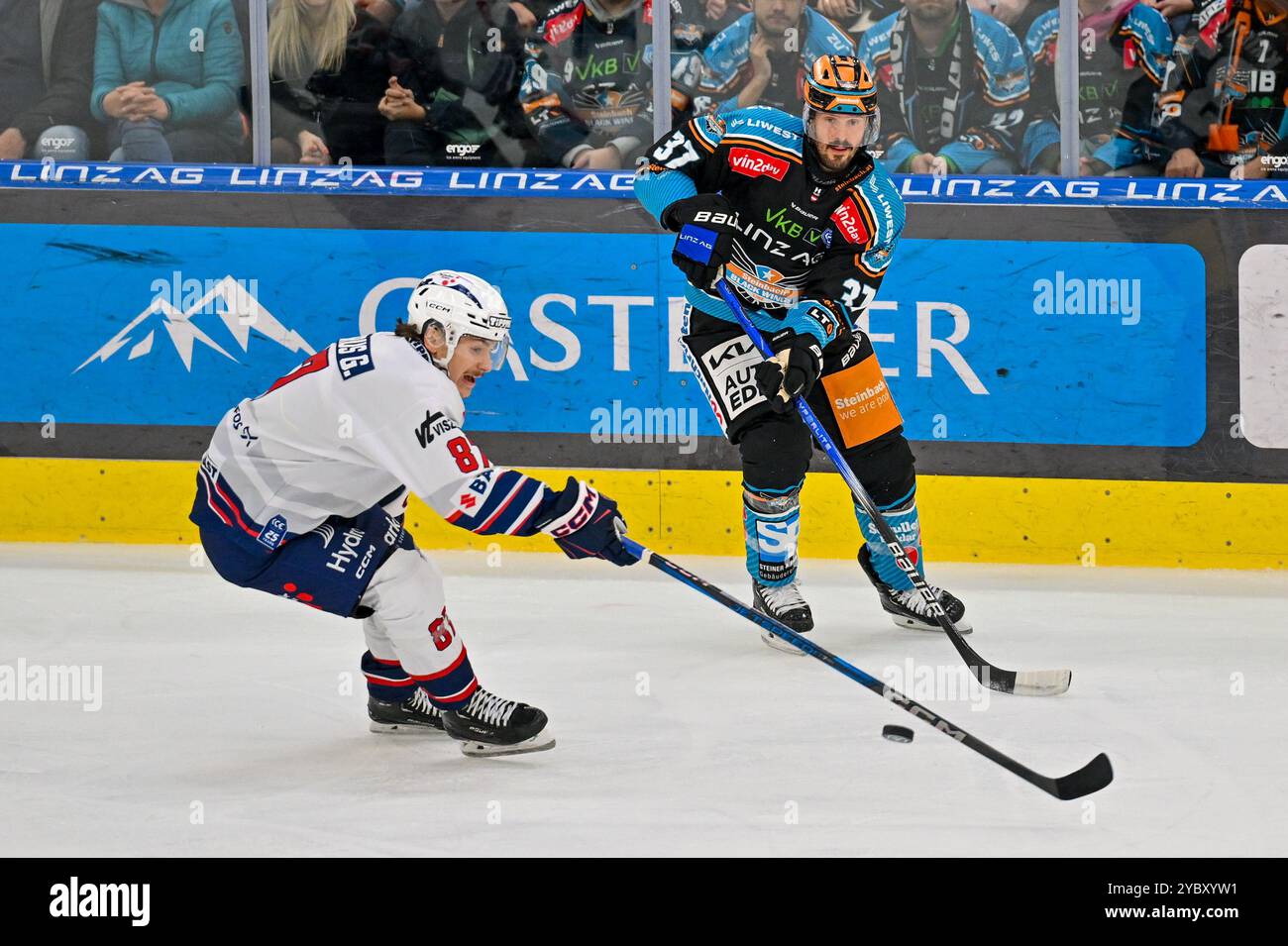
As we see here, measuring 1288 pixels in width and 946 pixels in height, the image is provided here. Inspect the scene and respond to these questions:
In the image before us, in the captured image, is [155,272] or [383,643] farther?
[155,272]

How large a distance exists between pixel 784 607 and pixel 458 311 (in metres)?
1.58

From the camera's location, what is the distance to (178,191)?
5.47m

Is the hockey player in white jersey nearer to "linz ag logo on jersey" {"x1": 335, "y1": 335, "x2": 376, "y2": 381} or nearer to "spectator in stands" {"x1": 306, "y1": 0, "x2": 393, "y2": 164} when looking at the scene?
"linz ag logo on jersey" {"x1": 335, "y1": 335, "x2": 376, "y2": 381}

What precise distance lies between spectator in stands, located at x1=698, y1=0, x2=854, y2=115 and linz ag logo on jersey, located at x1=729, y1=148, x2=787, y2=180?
108 cm

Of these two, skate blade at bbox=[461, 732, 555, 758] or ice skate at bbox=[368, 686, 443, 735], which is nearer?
skate blade at bbox=[461, 732, 555, 758]

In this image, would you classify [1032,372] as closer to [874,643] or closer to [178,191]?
[874,643]

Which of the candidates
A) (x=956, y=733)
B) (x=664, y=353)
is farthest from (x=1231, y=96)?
(x=956, y=733)

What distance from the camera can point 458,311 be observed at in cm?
314

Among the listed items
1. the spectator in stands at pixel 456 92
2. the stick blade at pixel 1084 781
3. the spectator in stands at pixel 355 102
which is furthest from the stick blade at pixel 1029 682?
the spectator in stands at pixel 355 102

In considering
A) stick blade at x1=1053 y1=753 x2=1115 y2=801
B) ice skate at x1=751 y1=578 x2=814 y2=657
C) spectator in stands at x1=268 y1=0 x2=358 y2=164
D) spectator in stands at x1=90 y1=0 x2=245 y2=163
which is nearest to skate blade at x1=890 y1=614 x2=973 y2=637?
ice skate at x1=751 y1=578 x2=814 y2=657

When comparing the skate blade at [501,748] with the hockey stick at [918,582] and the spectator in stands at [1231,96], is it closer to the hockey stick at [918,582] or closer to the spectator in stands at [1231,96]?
the hockey stick at [918,582]

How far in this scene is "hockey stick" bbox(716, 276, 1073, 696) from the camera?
3.83 meters
